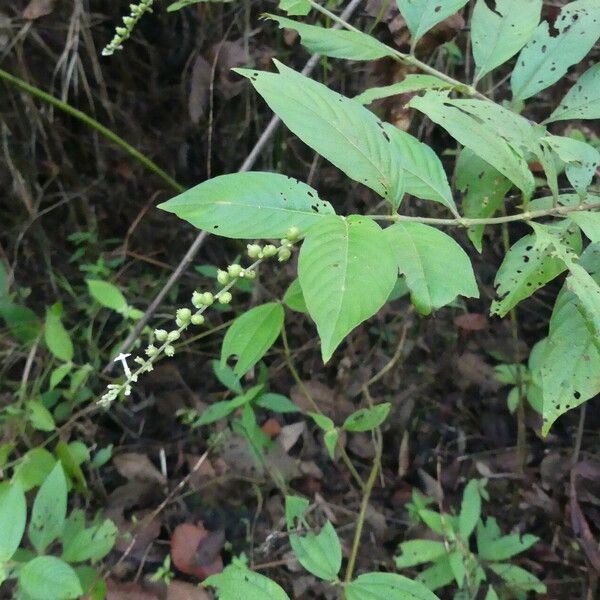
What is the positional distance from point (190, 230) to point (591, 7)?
51.2 inches

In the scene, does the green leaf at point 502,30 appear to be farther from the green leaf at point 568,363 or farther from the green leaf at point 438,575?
the green leaf at point 438,575

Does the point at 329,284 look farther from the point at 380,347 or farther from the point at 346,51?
the point at 380,347

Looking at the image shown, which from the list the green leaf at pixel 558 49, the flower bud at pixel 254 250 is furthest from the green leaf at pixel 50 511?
the green leaf at pixel 558 49

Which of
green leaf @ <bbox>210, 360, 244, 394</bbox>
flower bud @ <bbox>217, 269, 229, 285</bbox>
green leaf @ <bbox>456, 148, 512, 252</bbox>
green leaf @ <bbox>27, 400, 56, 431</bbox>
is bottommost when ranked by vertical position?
green leaf @ <bbox>27, 400, 56, 431</bbox>

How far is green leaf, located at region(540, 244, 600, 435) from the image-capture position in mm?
653

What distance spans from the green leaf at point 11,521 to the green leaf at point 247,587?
36 cm

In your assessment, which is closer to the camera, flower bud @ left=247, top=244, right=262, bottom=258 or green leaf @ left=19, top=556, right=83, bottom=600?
flower bud @ left=247, top=244, right=262, bottom=258

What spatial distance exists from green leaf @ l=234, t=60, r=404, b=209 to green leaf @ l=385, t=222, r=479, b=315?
0.05 m

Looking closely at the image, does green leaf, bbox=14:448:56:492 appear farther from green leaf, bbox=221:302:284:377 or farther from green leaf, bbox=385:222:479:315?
green leaf, bbox=385:222:479:315

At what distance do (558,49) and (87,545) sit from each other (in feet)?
3.88

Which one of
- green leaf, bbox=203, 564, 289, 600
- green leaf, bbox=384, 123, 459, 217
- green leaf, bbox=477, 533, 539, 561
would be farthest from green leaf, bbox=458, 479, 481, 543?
green leaf, bbox=384, 123, 459, 217

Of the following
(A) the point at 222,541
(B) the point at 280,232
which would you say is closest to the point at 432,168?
(B) the point at 280,232

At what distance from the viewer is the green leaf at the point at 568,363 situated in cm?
65

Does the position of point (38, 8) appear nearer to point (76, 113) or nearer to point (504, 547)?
point (76, 113)
